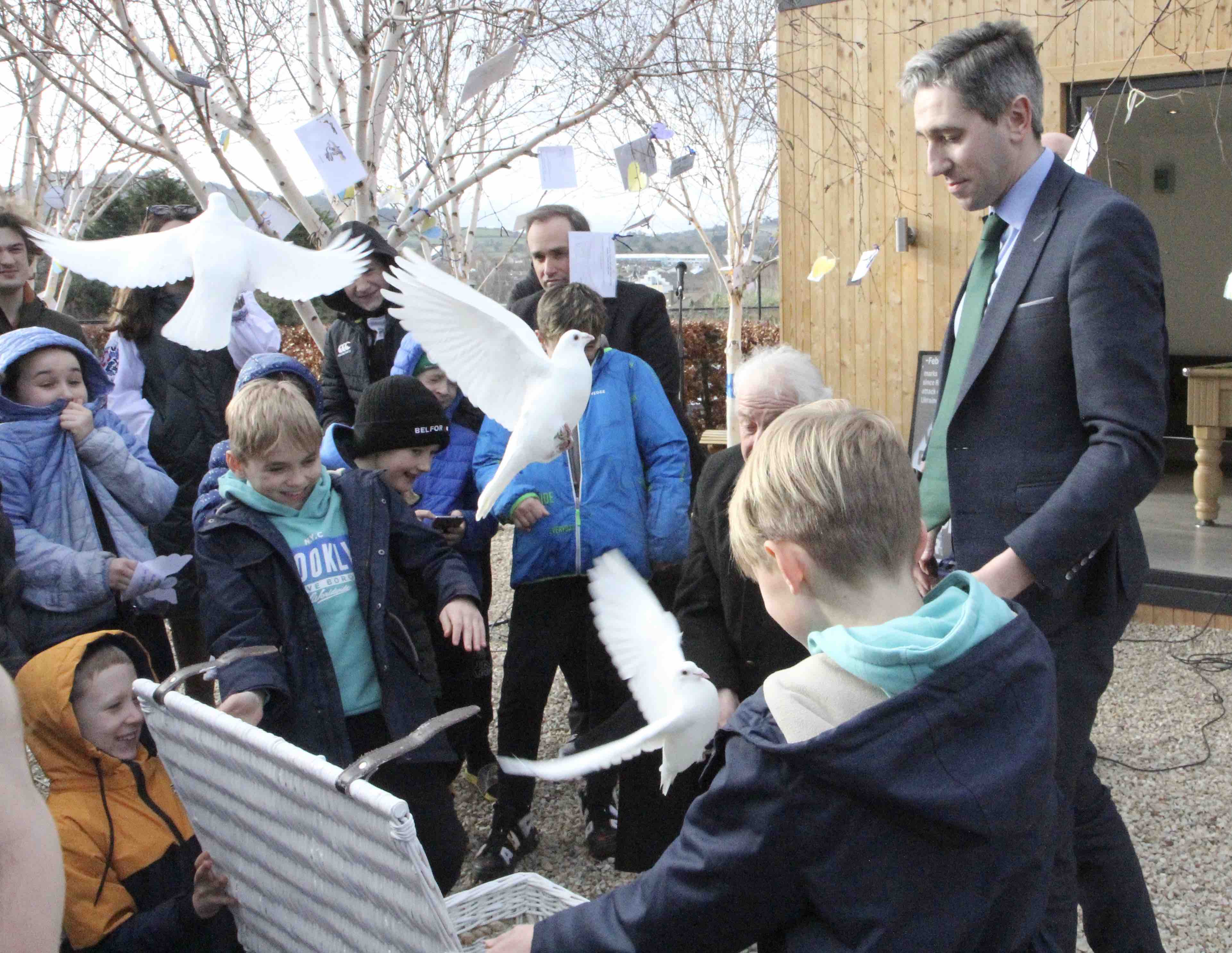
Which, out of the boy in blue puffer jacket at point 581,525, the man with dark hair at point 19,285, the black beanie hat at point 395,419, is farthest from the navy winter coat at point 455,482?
the man with dark hair at point 19,285

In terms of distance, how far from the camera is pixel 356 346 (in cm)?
329

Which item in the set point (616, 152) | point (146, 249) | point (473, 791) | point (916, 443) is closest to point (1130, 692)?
point (916, 443)

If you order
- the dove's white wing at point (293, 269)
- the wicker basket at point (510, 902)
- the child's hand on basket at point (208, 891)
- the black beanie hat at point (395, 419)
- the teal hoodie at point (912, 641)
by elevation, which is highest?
the dove's white wing at point (293, 269)

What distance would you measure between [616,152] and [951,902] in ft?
13.5

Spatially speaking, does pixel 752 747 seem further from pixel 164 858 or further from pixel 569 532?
pixel 569 532

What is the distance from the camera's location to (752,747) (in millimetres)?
989

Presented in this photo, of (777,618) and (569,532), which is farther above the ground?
(777,618)

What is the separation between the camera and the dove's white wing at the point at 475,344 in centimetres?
203

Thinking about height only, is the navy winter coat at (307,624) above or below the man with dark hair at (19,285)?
below

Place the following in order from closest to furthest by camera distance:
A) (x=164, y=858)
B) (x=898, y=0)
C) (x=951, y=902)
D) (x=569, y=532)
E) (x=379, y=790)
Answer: (x=951, y=902)
(x=379, y=790)
(x=164, y=858)
(x=569, y=532)
(x=898, y=0)

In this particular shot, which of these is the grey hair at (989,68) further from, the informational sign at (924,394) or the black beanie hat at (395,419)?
the informational sign at (924,394)

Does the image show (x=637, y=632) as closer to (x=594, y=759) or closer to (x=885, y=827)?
(x=594, y=759)

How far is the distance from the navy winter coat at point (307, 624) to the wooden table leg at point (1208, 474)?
4947 millimetres

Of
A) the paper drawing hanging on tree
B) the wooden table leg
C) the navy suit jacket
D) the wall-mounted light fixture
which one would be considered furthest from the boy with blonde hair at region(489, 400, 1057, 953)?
the wooden table leg
